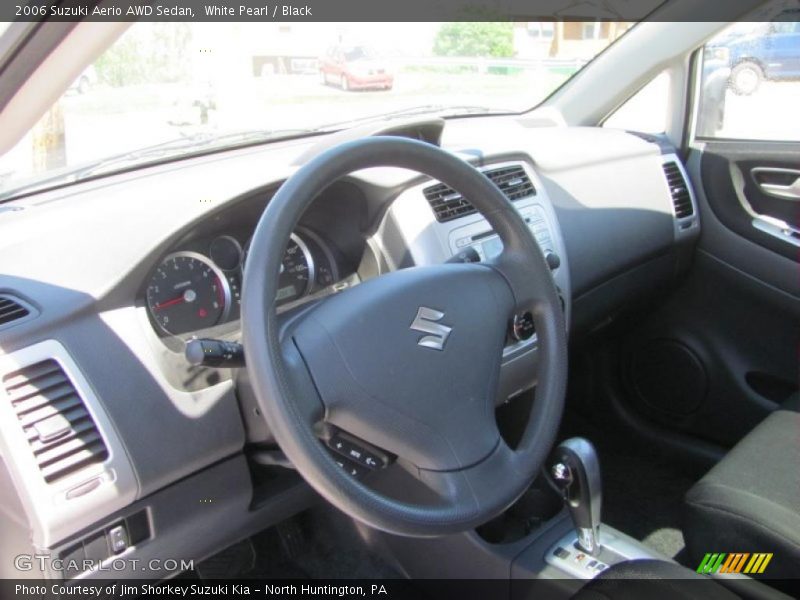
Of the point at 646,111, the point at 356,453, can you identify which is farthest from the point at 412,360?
the point at 646,111

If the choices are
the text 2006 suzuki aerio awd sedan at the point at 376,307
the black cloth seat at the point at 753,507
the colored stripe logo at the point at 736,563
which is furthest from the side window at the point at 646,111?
the colored stripe logo at the point at 736,563

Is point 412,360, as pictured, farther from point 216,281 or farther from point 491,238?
point 491,238

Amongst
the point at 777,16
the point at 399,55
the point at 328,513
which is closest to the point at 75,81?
the point at 399,55

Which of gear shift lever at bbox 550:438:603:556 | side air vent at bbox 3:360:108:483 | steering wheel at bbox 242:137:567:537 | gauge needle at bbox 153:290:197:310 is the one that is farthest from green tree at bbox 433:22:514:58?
side air vent at bbox 3:360:108:483

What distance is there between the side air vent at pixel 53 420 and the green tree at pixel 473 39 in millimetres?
1507

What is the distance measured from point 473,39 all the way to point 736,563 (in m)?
1.60

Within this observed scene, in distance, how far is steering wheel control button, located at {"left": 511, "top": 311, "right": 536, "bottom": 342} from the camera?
1929mm

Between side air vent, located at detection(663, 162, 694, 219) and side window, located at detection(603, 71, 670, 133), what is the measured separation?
0.74 ft

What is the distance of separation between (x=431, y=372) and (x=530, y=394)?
3.04 feet

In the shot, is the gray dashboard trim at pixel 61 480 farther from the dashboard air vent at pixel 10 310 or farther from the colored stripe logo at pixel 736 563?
the colored stripe logo at pixel 736 563

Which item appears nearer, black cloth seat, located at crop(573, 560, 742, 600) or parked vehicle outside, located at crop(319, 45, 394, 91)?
black cloth seat, located at crop(573, 560, 742, 600)

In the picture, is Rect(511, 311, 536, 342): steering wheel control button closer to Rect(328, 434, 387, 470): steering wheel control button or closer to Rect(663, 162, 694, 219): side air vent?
Rect(328, 434, 387, 470): steering wheel control button

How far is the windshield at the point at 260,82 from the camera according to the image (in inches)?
62.7

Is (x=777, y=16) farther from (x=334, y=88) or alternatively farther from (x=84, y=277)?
(x=84, y=277)
